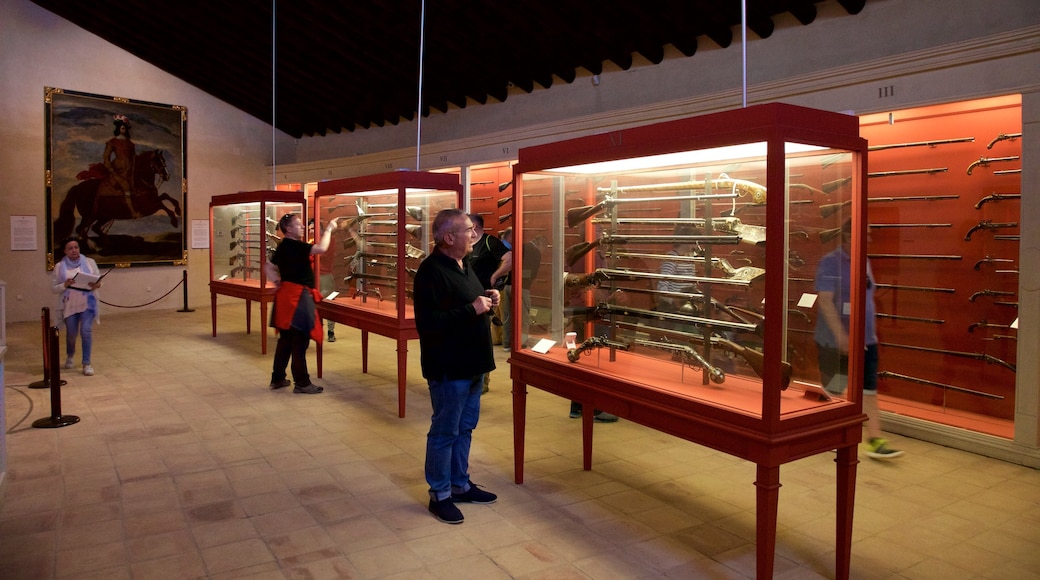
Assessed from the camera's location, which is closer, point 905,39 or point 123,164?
point 905,39

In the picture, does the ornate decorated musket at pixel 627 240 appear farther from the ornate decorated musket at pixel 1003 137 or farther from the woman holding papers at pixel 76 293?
the woman holding papers at pixel 76 293

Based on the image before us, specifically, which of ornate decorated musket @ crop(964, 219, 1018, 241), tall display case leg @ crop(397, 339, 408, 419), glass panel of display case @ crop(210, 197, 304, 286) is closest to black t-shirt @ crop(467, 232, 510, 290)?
tall display case leg @ crop(397, 339, 408, 419)

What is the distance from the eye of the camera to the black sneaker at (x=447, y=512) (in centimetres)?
433

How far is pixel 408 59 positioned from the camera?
12.6m

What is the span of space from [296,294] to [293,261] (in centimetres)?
35

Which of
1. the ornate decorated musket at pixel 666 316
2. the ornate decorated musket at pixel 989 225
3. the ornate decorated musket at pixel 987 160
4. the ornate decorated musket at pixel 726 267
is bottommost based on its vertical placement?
the ornate decorated musket at pixel 666 316

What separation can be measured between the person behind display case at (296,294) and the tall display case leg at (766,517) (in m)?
5.55

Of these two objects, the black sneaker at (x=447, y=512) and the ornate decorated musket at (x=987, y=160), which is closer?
the black sneaker at (x=447, y=512)

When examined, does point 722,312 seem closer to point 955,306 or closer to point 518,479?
point 518,479

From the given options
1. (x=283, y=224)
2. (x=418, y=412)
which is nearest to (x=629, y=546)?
(x=418, y=412)

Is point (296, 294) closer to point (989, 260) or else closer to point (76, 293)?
point (76, 293)

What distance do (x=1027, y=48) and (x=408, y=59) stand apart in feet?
31.3

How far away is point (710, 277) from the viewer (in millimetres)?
3752

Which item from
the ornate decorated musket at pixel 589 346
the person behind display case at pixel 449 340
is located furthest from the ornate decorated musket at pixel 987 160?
the person behind display case at pixel 449 340
